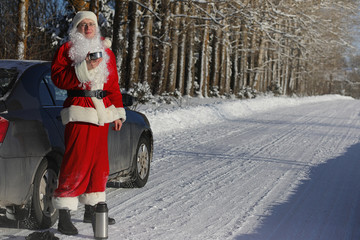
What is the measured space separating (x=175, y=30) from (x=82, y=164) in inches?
871

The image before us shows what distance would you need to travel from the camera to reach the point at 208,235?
4.54 m

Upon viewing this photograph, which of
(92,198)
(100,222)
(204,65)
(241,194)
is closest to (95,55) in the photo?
(92,198)

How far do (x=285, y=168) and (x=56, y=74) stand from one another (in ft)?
17.2

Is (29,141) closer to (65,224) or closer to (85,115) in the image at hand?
(85,115)

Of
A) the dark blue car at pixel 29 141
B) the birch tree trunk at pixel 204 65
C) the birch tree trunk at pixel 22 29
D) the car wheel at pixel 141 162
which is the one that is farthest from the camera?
the birch tree trunk at pixel 204 65

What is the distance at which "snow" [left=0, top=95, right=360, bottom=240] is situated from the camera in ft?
15.4

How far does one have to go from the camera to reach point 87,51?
409 cm

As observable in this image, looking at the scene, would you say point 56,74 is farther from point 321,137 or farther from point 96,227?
point 321,137

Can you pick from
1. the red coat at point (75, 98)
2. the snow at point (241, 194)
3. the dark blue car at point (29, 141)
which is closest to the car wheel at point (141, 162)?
the snow at point (241, 194)

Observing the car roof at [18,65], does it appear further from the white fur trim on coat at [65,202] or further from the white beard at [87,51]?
the white fur trim on coat at [65,202]

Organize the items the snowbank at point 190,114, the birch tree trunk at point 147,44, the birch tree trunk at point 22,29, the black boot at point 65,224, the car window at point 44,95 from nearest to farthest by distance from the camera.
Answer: the black boot at point 65,224, the car window at point 44,95, the birch tree trunk at point 22,29, the snowbank at point 190,114, the birch tree trunk at point 147,44

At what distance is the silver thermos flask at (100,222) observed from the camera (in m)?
4.09

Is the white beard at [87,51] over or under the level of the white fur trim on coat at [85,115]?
over

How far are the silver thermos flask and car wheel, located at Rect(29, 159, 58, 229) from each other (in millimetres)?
558
